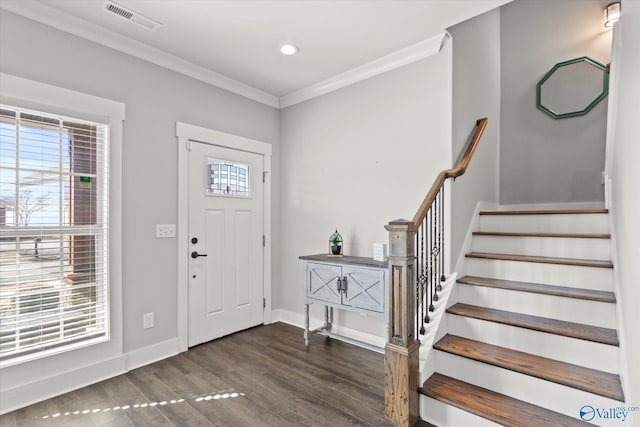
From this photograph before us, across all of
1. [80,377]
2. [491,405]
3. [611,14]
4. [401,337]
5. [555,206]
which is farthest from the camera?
[555,206]

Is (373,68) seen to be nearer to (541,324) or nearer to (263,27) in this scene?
(263,27)

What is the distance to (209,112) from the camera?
11.2ft

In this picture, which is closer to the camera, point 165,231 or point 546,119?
point 165,231

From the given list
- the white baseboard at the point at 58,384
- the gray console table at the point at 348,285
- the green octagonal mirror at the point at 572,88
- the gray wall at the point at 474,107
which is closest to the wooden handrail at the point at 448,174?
the gray wall at the point at 474,107

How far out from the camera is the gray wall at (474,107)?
281 centimetres

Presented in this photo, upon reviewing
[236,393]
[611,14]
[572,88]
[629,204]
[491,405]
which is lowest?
[236,393]

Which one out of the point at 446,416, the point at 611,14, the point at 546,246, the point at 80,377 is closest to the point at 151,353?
the point at 80,377

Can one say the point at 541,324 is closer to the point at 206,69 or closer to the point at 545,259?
the point at 545,259

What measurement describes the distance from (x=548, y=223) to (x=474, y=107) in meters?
1.28

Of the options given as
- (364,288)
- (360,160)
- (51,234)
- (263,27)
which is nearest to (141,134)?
(51,234)

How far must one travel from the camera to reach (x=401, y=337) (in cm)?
200

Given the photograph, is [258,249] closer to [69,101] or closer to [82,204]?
[82,204]

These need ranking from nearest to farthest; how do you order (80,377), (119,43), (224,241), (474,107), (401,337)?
(401,337), (80,377), (119,43), (474,107), (224,241)

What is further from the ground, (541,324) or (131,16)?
(131,16)
